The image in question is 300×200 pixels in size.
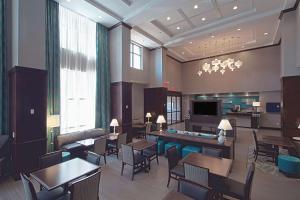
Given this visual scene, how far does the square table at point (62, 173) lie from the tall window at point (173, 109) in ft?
33.4

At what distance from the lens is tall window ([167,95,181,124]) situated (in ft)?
42.5

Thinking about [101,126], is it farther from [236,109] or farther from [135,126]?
[236,109]

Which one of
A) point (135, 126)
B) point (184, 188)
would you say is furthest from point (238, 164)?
point (135, 126)

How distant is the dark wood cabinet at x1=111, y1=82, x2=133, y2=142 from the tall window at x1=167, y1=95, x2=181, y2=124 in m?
5.50

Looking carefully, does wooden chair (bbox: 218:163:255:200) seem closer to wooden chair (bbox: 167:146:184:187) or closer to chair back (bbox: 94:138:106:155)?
wooden chair (bbox: 167:146:184:187)

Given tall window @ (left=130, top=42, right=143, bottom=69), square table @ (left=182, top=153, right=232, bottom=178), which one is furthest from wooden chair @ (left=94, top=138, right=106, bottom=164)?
tall window @ (left=130, top=42, right=143, bottom=69)

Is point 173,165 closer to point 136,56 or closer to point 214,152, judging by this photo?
point 214,152

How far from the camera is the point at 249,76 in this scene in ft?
37.6

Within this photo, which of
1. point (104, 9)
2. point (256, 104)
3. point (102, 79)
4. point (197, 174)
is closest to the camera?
point (197, 174)

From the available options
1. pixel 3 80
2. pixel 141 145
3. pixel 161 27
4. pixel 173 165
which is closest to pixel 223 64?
pixel 161 27

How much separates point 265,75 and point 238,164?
29.0 feet

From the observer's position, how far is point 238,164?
5.09 metres

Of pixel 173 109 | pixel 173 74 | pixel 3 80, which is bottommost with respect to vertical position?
pixel 173 109

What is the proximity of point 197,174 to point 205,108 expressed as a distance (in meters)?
7.92
